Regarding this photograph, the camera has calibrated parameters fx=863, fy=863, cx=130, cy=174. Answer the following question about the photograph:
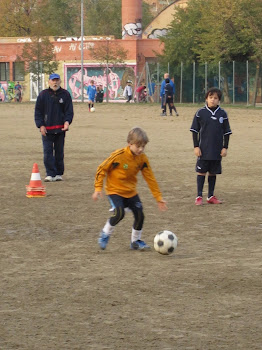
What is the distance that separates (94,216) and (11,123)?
923 inches

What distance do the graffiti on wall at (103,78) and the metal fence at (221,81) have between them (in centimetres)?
647

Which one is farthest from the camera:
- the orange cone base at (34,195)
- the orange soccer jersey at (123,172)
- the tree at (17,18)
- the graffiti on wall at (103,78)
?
the tree at (17,18)

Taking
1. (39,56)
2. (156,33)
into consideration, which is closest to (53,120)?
(39,56)

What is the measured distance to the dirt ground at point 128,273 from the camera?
579 cm

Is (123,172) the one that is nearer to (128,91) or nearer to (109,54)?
(128,91)

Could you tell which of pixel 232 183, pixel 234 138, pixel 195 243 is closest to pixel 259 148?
pixel 234 138

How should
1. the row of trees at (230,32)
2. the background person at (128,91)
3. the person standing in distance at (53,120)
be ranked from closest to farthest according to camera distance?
the person standing in distance at (53,120), the row of trees at (230,32), the background person at (128,91)

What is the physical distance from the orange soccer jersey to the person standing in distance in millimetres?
5912

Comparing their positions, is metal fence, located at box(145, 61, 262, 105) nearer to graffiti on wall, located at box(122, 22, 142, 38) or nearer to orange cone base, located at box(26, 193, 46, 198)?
graffiti on wall, located at box(122, 22, 142, 38)

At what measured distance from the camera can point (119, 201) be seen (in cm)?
884

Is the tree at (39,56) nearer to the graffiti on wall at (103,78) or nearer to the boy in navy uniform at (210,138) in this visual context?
the graffiti on wall at (103,78)

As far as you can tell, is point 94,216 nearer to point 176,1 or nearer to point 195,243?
point 195,243

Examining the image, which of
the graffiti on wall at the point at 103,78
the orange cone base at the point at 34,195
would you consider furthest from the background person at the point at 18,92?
the orange cone base at the point at 34,195

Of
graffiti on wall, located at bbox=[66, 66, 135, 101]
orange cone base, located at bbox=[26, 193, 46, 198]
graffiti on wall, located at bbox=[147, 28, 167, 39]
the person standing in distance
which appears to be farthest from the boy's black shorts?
graffiti on wall, located at bbox=[147, 28, 167, 39]
